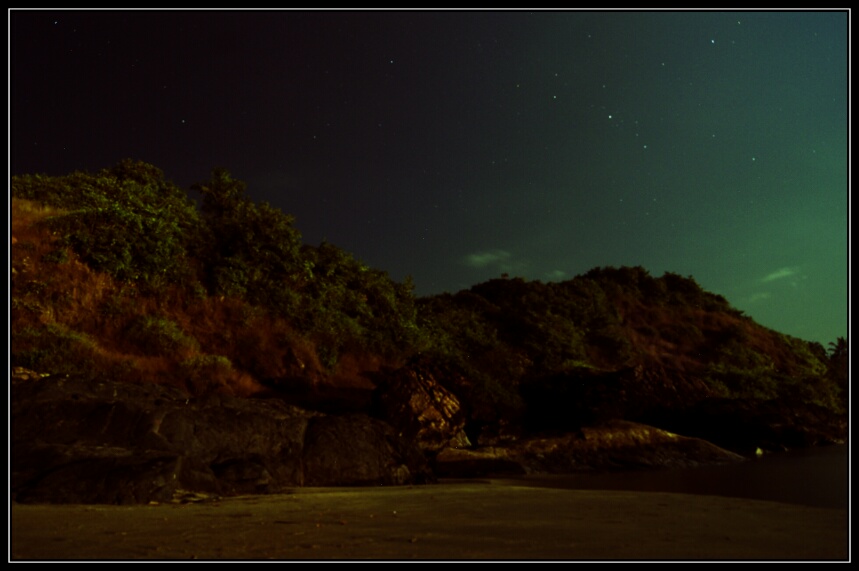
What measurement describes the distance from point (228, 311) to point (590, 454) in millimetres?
10871

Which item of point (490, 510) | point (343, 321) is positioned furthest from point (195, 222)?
point (490, 510)

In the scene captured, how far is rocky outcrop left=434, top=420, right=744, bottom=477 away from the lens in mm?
12188

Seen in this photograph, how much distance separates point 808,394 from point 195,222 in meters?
24.9

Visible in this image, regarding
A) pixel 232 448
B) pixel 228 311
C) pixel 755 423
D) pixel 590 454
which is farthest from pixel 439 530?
pixel 228 311

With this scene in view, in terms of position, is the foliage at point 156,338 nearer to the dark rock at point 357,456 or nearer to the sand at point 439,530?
the dark rock at point 357,456

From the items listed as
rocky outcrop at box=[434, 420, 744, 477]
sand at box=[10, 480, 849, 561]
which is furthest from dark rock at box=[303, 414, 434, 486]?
sand at box=[10, 480, 849, 561]

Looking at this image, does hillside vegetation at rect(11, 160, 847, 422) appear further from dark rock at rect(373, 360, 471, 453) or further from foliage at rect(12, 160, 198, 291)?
dark rock at rect(373, 360, 471, 453)

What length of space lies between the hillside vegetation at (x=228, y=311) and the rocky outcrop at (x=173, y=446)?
274 cm

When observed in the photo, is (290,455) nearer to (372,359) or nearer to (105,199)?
(372,359)

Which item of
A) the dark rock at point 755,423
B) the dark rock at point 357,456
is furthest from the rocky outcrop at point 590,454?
the dark rock at point 755,423

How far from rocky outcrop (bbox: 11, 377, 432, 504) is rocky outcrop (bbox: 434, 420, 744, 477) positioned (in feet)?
6.20

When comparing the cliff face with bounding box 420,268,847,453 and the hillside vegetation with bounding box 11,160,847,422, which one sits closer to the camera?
the hillside vegetation with bounding box 11,160,847,422

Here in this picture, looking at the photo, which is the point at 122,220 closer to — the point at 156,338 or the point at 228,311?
the point at 228,311

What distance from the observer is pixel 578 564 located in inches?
135
